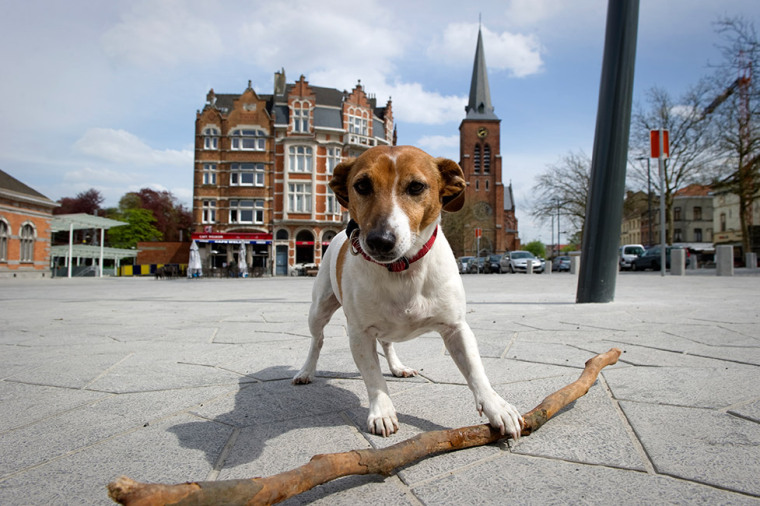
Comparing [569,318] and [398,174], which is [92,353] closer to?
[398,174]

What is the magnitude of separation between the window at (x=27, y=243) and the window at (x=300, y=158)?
765 inches

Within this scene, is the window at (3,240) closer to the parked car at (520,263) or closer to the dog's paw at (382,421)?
the parked car at (520,263)

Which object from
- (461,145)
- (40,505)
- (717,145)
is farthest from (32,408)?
(461,145)

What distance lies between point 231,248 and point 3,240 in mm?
14863

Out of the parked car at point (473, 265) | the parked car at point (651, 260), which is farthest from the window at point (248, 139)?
the parked car at point (651, 260)

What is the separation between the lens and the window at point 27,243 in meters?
30.9

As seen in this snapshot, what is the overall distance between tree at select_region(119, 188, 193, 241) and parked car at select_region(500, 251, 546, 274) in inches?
1665

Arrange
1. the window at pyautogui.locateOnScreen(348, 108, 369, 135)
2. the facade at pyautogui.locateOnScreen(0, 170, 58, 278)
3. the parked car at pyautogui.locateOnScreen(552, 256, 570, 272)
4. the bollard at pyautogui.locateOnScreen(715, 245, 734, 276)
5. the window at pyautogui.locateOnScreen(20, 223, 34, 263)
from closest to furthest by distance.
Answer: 1. the bollard at pyautogui.locateOnScreen(715, 245, 734, 276)
2. the facade at pyautogui.locateOnScreen(0, 170, 58, 278)
3. the window at pyautogui.locateOnScreen(20, 223, 34, 263)
4. the parked car at pyautogui.locateOnScreen(552, 256, 570, 272)
5. the window at pyautogui.locateOnScreen(348, 108, 369, 135)

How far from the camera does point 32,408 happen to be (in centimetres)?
230

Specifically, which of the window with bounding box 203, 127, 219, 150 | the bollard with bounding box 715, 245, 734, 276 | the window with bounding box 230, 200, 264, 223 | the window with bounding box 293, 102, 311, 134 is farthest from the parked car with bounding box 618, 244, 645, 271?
the window with bounding box 203, 127, 219, 150

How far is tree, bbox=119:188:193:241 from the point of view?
60219 millimetres

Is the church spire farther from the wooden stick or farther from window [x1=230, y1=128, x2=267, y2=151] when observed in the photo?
the wooden stick

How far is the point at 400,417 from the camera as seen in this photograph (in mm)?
2166

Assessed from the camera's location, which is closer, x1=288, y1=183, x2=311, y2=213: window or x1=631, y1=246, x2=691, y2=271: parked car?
x1=631, y1=246, x2=691, y2=271: parked car
